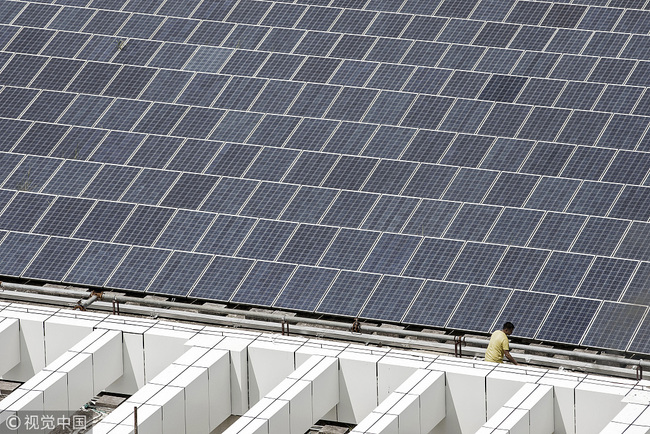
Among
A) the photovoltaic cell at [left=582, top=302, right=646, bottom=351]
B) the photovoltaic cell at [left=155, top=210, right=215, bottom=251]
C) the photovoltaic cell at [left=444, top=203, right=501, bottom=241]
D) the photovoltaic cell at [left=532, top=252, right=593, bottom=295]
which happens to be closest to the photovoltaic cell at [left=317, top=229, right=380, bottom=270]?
the photovoltaic cell at [left=444, top=203, right=501, bottom=241]

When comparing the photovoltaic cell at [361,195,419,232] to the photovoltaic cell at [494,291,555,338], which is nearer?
the photovoltaic cell at [494,291,555,338]

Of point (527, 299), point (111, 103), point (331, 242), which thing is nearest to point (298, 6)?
point (111, 103)

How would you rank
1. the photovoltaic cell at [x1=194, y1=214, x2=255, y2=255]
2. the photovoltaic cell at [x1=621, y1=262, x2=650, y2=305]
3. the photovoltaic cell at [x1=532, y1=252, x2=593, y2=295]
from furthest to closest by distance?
the photovoltaic cell at [x1=194, y1=214, x2=255, y2=255] < the photovoltaic cell at [x1=532, y1=252, x2=593, y2=295] < the photovoltaic cell at [x1=621, y1=262, x2=650, y2=305]

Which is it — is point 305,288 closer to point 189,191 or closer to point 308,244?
point 308,244

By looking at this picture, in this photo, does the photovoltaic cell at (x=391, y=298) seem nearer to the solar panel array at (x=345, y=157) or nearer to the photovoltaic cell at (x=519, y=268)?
the solar panel array at (x=345, y=157)

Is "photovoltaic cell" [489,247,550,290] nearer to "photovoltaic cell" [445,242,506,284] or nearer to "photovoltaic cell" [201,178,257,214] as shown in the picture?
"photovoltaic cell" [445,242,506,284]
